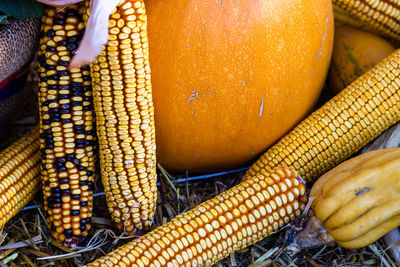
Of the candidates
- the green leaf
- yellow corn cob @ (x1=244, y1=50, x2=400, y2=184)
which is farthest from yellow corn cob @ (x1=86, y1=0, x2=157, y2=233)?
yellow corn cob @ (x1=244, y1=50, x2=400, y2=184)

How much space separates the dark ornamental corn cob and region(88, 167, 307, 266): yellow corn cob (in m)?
0.27

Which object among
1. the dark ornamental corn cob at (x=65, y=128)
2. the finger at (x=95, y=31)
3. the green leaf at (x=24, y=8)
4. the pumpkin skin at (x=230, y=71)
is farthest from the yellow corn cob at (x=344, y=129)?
the green leaf at (x=24, y=8)

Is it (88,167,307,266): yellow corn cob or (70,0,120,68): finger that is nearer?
(70,0,120,68): finger

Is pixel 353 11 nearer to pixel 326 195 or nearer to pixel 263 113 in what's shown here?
pixel 263 113

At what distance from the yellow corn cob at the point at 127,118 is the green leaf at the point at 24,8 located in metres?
0.33

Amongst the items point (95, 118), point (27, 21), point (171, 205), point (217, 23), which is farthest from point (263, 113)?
point (27, 21)

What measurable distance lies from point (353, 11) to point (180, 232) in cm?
135

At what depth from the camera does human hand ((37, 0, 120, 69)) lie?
130cm

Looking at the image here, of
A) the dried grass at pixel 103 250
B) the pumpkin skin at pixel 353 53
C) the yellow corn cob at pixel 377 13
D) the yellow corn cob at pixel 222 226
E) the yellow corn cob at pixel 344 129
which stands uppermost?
the yellow corn cob at pixel 377 13

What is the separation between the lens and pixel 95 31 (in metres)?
1.33

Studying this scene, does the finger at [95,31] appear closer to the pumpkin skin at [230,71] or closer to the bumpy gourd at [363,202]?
the pumpkin skin at [230,71]

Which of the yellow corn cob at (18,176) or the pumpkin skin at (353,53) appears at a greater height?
the pumpkin skin at (353,53)

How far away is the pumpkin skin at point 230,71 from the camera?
1610mm

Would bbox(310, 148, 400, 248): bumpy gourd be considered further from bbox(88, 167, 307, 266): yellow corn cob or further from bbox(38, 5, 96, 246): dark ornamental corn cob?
bbox(38, 5, 96, 246): dark ornamental corn cob
